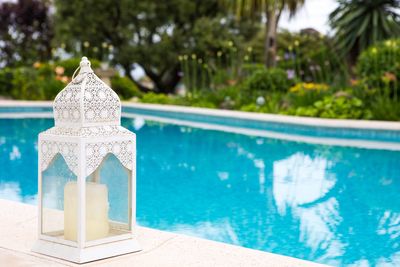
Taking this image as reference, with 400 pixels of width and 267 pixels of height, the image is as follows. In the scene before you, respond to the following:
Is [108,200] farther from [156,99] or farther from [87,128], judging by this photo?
[156,99]

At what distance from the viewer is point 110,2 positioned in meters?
22.4

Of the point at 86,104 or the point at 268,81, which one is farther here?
the point at 268,81

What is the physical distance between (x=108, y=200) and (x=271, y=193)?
9.09 ft

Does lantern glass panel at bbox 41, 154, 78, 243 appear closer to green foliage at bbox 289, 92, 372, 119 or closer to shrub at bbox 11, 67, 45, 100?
green foliage at bbox 289, 92, 372, 119

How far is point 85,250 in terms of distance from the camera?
277 centimetres

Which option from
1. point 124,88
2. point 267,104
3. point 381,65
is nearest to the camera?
point 381,65

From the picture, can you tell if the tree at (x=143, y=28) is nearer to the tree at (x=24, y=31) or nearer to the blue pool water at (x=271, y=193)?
the tree at (x=24, y=31)

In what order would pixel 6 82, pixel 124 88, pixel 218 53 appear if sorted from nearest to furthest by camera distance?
pixel 218 53, pixel 6 82, pixel 124 88

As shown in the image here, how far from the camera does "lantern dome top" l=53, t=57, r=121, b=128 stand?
274 cm

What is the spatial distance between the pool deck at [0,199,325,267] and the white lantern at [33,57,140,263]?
8cm

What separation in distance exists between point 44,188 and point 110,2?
796 inches

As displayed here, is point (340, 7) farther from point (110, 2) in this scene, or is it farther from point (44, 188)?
point (44, 188)

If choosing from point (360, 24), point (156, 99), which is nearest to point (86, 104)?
point (156, 99)

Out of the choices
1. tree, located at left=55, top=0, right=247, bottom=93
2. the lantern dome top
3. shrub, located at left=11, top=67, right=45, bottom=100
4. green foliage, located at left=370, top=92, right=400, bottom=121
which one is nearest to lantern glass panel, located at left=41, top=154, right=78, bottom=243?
the lantern dome top
